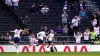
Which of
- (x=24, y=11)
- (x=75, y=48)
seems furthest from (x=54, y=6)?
(x=75, y=48)

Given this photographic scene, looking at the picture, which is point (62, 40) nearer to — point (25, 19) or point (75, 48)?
point (75, 48)

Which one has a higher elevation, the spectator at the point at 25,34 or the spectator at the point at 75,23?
the spectator at the point at 75,23

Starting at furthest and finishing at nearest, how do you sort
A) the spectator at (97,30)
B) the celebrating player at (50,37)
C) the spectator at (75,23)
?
1. the spectator at (75,23)
2. the spectator at (97,30)
3. the celebrating player at (50,37)

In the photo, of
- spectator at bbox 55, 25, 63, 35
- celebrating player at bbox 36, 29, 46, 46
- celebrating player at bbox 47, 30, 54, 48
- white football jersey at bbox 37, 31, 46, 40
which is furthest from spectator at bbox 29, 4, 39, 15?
white football jersey at bbox 37, 31, 46, 40

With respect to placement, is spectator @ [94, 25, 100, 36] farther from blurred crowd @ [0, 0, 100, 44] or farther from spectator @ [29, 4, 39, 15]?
spectator @ [29, 4, 39, 15]

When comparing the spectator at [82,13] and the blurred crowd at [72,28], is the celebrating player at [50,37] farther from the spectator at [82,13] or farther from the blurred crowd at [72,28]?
the spectator at [82,13]

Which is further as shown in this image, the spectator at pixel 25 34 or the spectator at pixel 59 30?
the spectator at pixel 59 30

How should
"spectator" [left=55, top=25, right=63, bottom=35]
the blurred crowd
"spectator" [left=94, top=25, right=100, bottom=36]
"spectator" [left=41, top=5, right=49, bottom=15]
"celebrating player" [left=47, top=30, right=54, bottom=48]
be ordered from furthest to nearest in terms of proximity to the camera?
"spectator" [left=41, top=5, right=49, bottom=15]
"spectator" [left=94, top=25, right=100, bottom=36]
"spectator" [left=55, top=25, right=63, bottom=35]
the blurred crowd
"celebrating player" [left=47, top=30, right=54, bottom=48]

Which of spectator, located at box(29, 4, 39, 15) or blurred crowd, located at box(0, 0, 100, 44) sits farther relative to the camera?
spectator, located at box(29, 4, 39, 15)

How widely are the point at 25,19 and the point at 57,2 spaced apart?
428 centimetres

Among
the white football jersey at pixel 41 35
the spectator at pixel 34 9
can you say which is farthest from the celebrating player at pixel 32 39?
the spectator at pixel 34 9

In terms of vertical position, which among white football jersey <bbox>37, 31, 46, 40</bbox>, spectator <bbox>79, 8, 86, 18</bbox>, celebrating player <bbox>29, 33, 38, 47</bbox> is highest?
spectator <bbox>79, 8, 86, 18</bbox>

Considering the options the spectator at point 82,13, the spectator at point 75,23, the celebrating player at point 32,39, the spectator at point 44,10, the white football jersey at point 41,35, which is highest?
the spectator at point 44,10

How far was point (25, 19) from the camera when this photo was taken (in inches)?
1410
